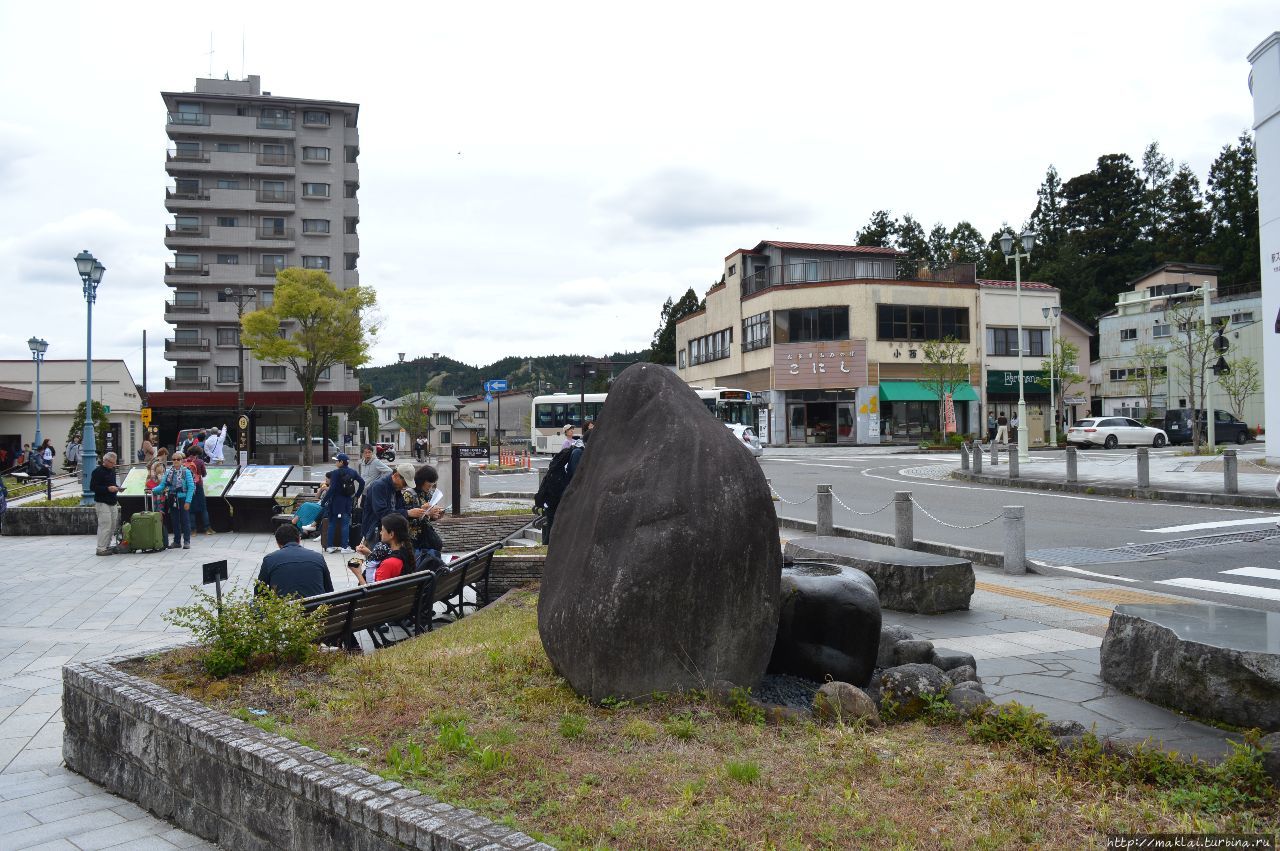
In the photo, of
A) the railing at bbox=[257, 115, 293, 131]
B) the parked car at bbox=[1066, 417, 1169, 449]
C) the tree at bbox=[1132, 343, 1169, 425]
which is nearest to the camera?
the parked car at bbox=[1066, 417, 1169, 449]

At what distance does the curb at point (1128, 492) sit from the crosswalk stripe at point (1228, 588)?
8337 mm

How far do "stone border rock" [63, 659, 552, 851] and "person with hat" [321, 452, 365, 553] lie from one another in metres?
8.76

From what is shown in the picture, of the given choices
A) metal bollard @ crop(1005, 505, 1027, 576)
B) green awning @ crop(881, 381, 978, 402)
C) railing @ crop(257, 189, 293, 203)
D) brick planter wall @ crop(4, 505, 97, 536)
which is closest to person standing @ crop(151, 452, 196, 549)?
brick planter wall @ crop(4, 505, 97, 536)

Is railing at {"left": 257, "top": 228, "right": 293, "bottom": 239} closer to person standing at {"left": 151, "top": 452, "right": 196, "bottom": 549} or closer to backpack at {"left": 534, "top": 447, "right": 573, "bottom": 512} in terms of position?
person standing at {"left": 151, "top": 452, "right": 196, "bottom": 549}

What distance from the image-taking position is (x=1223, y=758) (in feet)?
13.9

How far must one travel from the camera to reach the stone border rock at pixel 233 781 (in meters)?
3.60

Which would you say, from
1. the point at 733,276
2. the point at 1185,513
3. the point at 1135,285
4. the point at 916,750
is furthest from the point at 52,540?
the point at 1135,285

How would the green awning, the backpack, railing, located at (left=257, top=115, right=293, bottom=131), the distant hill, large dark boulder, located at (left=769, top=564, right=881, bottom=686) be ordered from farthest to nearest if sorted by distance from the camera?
1. the distant hill
2. railing, located at (left=257, top=115, right=293, bottom=131)
3. the green awning
4. the backpack
5. large dark boulder, located at (left=769, top=564, right=881, bottom=686)

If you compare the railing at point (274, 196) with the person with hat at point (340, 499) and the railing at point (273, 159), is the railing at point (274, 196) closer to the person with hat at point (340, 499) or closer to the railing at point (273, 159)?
the railing at point (273, 159)

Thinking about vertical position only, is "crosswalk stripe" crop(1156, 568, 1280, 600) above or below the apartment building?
below

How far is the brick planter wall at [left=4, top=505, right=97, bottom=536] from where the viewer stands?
61.8 ft

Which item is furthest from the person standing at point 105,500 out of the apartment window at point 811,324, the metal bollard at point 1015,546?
the apartment window at point 811,324

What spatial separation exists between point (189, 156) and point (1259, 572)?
66.8 m

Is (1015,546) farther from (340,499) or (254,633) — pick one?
(340,499)
